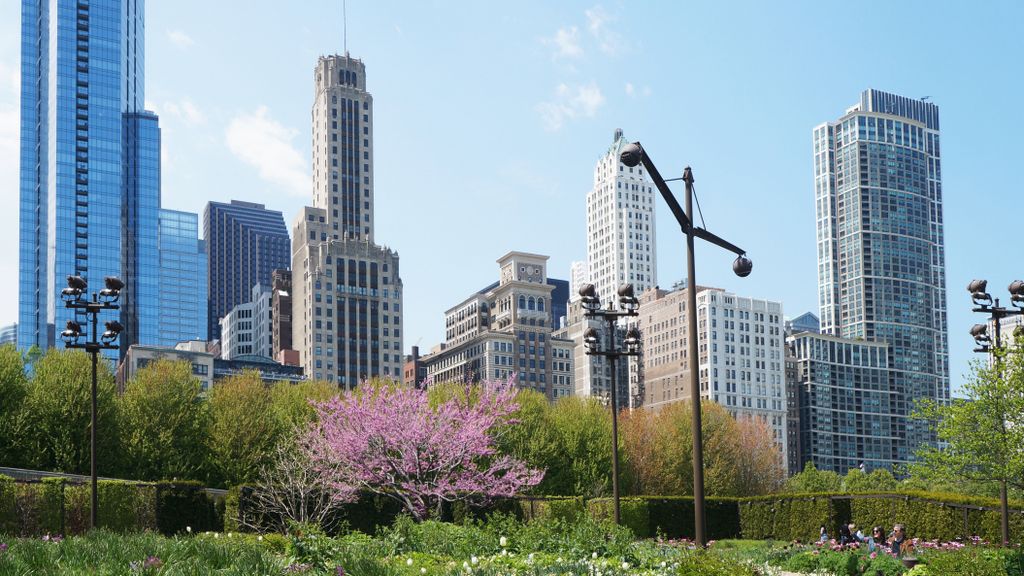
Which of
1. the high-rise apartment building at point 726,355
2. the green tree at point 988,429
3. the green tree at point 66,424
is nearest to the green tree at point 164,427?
the green tree at point 66,424

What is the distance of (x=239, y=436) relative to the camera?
2424 inches

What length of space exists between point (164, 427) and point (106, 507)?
2003 cm

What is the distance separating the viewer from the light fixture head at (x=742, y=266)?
20234 mm

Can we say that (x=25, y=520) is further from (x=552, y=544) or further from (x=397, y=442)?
(x=552, y=544)

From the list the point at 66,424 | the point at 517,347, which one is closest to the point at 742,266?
the point at 66,424

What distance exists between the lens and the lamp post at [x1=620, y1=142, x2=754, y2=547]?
59.7ft

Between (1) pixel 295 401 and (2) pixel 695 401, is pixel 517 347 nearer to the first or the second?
(1) pixel 295 401

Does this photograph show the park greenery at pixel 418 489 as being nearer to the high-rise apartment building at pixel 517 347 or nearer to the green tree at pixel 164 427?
the green tree at pixel 164 427

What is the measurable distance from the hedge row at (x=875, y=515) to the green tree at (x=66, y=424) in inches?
1328

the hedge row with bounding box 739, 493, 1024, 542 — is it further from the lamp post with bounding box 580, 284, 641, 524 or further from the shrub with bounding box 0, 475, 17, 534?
the shrub with bounding box 0, 475, 17, 534

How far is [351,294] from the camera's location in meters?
158

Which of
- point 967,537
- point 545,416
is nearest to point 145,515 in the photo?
point 967,537

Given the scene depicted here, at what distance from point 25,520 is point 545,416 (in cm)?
3795

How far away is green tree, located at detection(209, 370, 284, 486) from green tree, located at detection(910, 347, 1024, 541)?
119ft
